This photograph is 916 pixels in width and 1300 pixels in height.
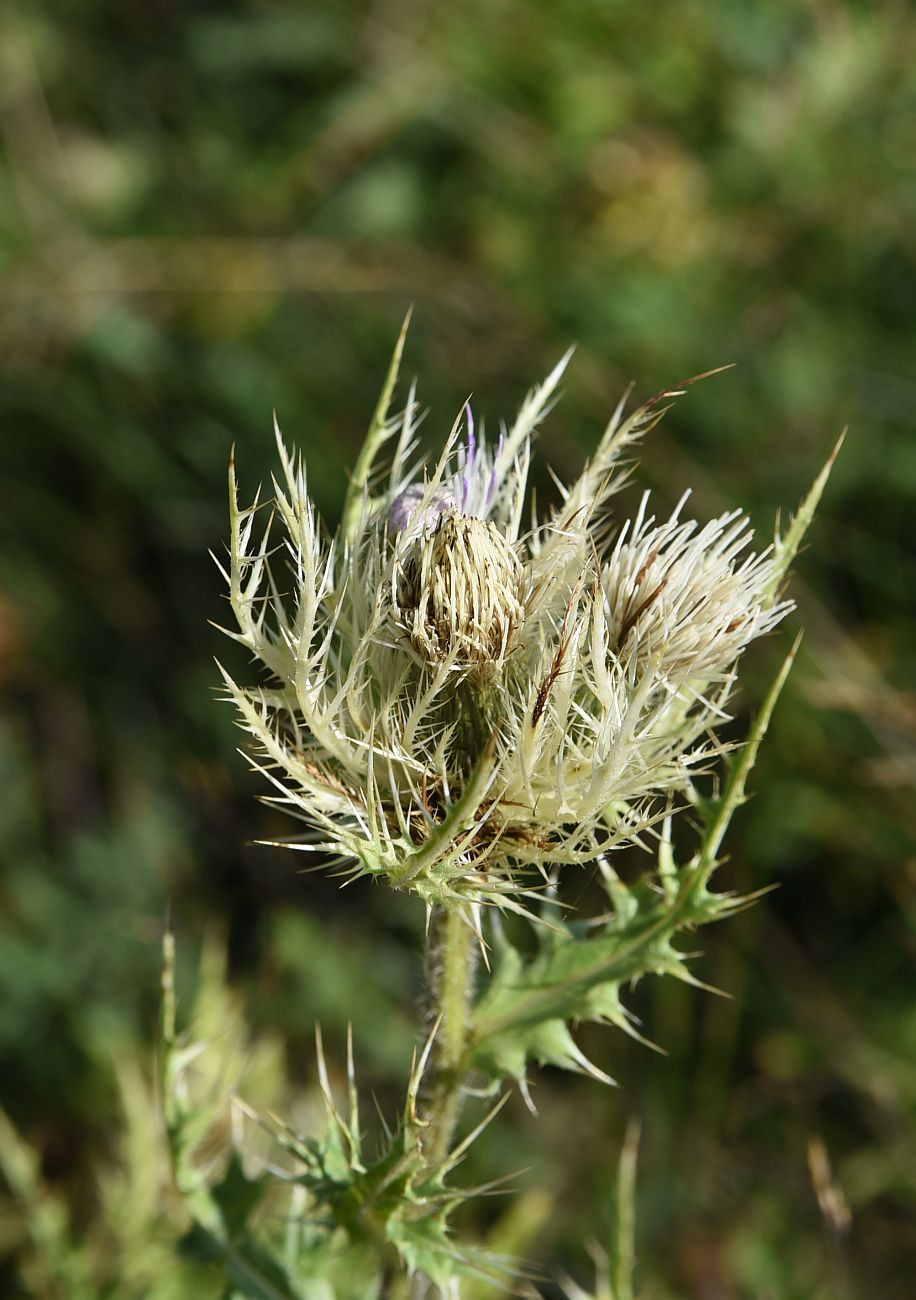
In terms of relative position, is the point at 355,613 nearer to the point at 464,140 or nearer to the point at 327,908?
the point at 327,908

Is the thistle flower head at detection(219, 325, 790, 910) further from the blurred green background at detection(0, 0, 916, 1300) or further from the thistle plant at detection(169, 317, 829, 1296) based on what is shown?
the blurred green background at detection(0, 0, 916, 1300)

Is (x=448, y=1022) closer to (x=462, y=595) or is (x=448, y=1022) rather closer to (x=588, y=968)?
(x=588, y=968)

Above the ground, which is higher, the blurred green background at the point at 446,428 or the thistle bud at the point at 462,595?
the thistle bud at the point at 462,595

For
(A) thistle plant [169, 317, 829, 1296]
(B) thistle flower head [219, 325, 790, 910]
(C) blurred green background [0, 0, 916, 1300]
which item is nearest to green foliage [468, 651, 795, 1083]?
(A) thistle plant [169, 317, 829, 1296]

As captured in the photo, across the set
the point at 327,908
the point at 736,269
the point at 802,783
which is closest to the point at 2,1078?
the point at 327,908

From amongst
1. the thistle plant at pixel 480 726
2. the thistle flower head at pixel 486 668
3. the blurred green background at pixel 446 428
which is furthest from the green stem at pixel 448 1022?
the blurred green background at pixel 446 428

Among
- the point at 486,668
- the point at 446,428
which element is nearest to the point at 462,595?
the point at 486,668

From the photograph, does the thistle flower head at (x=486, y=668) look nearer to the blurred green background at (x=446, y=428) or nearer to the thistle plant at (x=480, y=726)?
the thistle plant at (x=480, y=726)
